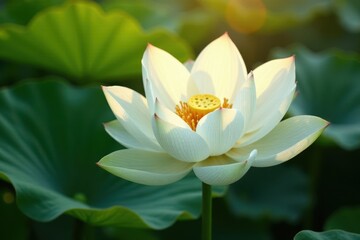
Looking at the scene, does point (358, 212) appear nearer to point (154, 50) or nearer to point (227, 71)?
point (227, 71)

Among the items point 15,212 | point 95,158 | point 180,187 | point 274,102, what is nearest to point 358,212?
point 180,187

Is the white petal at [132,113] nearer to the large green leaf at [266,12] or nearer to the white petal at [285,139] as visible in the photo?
the white petal at [285,139]

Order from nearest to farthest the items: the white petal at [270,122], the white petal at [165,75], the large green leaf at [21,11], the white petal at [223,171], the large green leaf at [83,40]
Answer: the white petal at [223,171]
the white petal at [270,122]
the white petal at [165,75]
the large green leaf at [83,40]
the large green leaf at [21,11]

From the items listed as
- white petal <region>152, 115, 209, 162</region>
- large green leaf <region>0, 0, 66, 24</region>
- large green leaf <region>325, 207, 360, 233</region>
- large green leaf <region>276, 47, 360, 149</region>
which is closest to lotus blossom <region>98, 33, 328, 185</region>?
white petal <region>152, 115, 209, 162</region>

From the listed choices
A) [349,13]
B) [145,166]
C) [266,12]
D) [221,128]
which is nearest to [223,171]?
[221,128]

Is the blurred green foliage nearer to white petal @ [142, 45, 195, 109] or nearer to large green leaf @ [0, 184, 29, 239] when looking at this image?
large green leaf @ [0, 184, 29, 239]

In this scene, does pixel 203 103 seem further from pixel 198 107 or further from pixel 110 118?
pixel 110 118

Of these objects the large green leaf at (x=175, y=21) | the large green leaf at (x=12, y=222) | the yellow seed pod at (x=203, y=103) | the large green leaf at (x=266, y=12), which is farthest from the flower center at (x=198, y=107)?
the large green leaf at (x=266, y=12)
